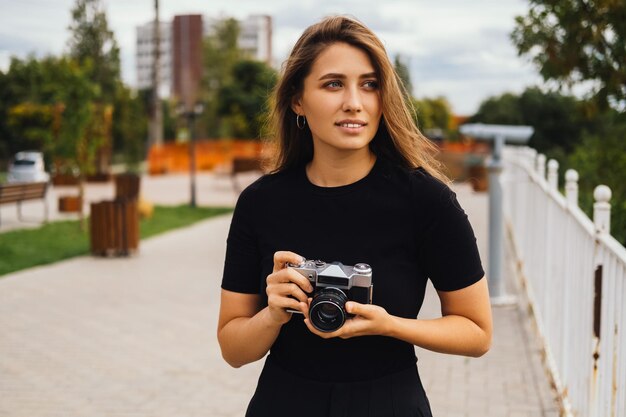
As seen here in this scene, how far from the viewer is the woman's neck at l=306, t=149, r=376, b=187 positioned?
210cm

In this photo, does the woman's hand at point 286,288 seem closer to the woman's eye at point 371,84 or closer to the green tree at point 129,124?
the woman's eye at point 371,84

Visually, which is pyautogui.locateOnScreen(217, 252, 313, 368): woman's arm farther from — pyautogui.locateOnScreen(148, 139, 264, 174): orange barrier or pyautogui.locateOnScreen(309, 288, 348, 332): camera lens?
pyautogui.locateOnScreen(148, 139, 264, 174): orange barrier

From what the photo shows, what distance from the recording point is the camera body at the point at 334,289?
1798 mm

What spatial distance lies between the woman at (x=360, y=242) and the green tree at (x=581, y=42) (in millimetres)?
5853

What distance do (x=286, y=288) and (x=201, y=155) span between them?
43.8 m

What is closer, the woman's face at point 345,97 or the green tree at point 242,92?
the woman's face at point 345,97

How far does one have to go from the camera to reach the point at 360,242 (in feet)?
6.59

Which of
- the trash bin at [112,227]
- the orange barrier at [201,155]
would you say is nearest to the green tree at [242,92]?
the orange barrier at [201,155]

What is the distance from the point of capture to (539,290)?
6.91 meters

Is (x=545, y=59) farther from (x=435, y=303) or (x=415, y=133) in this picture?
(x=415, y=133)

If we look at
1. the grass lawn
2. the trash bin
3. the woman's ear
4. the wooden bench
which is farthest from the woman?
the wooden bench

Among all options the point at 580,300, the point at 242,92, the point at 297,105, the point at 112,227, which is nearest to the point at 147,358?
the point at 580,300

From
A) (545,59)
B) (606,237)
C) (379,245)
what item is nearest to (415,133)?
(379,245)

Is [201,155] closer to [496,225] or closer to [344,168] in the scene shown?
[496,225]
